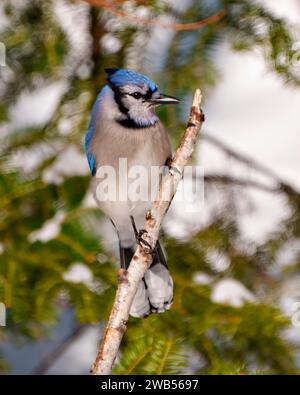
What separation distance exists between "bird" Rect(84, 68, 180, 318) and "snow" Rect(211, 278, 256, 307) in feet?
0.61

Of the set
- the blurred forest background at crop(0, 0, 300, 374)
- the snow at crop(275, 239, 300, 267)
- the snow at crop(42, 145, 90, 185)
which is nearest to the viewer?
the blurred forest background at crop(0, 0, 300, 374)

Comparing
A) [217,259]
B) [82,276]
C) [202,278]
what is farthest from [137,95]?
[217,259]

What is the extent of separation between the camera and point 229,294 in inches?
61.9

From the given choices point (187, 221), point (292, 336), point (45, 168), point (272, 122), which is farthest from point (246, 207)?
point (272, 122)

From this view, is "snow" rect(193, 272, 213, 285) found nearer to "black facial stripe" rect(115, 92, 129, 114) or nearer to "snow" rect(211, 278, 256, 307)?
"snow" rect(211, 278, 256, 307)

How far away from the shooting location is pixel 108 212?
138 cm

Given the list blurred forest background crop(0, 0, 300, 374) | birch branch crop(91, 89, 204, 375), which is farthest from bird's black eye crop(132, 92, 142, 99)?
birch branch crop(91, 89, 204, 375)

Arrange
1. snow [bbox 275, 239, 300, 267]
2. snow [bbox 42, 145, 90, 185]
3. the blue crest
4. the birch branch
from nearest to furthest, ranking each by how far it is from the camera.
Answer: the birch branch, the blue crest, snow [bbox 42, 145, 90, 185], snow [bbox 275, 239, 300, 267]

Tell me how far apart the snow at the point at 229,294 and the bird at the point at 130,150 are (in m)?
0.19

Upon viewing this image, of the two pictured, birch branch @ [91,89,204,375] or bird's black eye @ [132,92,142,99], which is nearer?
birch branch @ [91,89,204,375]

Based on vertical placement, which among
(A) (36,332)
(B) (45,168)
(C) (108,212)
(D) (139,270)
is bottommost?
(A) (36,332)

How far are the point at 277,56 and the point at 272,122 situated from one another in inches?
49.8

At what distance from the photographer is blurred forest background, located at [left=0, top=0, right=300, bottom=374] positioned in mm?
1511
